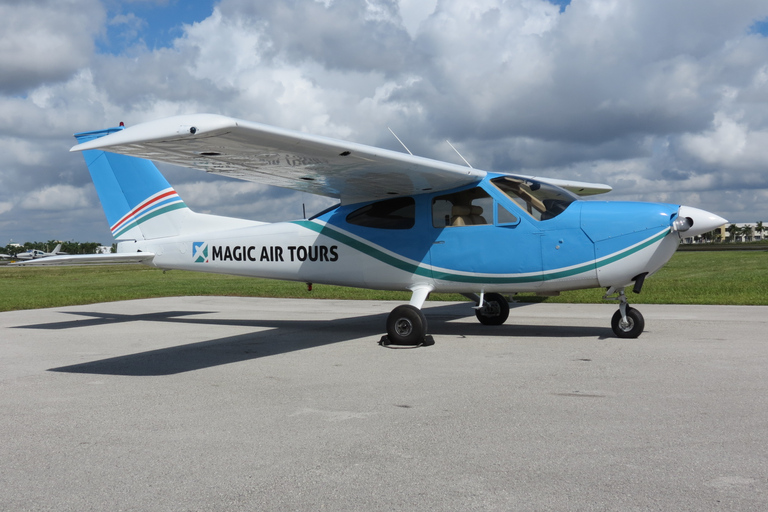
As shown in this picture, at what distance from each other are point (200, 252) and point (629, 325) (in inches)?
273

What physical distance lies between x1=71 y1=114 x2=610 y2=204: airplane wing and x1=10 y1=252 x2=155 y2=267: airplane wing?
272 centimetres

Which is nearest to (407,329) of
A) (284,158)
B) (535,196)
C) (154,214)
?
(535,196)

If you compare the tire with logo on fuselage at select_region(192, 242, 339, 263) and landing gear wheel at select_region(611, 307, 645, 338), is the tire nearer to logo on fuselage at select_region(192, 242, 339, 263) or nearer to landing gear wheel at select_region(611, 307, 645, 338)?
logo on fuselage at select_region(192, 242, 339, 263)

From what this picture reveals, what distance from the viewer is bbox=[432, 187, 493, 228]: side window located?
8602 millimetres

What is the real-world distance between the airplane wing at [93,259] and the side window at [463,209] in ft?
16.2

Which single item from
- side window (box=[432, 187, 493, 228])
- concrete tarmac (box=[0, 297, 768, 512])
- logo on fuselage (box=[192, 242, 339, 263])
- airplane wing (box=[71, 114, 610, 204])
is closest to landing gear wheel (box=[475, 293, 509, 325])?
concrete tarmac (box=[0, 297, 768, 512])

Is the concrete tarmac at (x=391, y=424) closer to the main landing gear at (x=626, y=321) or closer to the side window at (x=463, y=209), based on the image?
the main landing gear at (x=626, y=321)

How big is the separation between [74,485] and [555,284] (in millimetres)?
6317

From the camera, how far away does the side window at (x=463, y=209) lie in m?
8.60

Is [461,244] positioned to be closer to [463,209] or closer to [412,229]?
[463,209]

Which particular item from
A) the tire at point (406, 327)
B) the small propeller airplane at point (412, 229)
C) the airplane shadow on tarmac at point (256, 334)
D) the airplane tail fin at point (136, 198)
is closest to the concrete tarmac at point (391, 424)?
the airplane shadow on tarmac at point (256, 334)

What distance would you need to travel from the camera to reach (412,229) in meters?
9.05

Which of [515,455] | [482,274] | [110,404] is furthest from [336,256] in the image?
[515,455]

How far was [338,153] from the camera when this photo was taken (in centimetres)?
714
